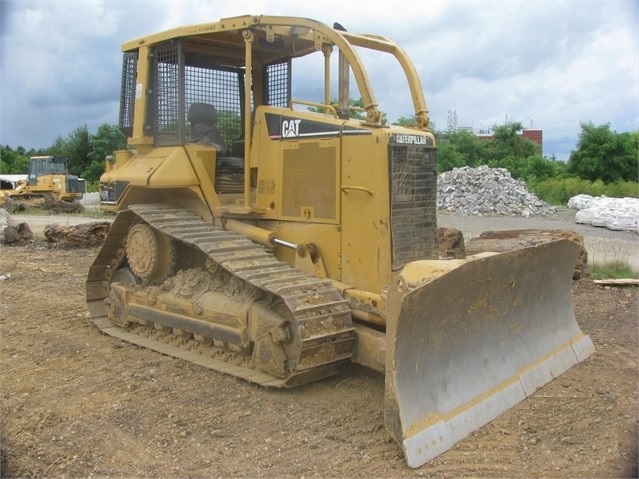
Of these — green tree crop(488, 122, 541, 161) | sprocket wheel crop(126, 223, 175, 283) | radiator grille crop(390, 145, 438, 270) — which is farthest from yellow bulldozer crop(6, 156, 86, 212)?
green tree crop(488, 122, 541, 161)

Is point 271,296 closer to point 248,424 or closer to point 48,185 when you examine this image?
point 248,424

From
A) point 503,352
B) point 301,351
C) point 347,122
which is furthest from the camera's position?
point 347,122

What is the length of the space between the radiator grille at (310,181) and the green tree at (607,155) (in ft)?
94.5

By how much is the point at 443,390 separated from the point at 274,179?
247 cm

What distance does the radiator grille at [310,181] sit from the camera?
5.37 meters

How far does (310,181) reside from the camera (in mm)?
5520

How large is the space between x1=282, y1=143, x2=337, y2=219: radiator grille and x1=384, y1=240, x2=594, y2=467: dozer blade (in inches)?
56.1

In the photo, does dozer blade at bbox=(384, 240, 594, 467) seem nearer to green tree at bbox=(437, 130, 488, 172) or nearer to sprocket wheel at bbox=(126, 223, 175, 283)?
sprocket wheel at bbox=(126, 223, 175, 283)

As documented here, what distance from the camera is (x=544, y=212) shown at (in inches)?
918

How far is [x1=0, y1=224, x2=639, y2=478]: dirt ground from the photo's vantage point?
3.74 m

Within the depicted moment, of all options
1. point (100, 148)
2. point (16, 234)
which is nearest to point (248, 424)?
point (16, 234)

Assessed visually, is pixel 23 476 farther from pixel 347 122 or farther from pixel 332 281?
pixel 347 122

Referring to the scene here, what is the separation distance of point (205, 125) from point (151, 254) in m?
1.35

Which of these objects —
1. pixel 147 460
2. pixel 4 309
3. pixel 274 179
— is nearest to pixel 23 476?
pixel 147 460
